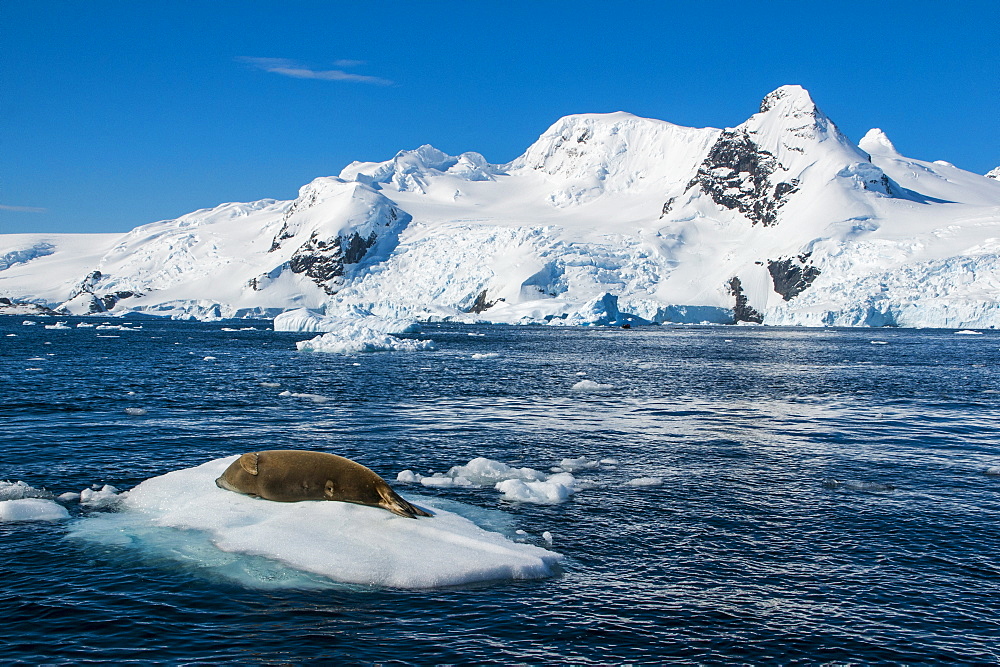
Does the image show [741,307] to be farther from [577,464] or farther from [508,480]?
[508,480]

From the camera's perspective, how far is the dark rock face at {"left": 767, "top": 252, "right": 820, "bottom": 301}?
142m

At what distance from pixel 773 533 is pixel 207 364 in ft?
123

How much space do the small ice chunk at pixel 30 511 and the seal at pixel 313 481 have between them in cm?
253

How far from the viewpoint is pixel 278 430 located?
785 inches

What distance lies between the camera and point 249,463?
37.8ft

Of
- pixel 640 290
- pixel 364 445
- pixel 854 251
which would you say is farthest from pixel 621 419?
pixel 640 290

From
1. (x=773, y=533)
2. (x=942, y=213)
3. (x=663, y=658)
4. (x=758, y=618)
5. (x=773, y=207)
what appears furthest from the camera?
(x=773, y=207)

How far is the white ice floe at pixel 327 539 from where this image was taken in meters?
9.06

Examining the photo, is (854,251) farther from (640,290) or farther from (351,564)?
(351,564)

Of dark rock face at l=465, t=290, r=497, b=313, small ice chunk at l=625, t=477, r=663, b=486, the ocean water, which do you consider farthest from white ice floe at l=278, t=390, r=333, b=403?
dark rock face at l=465, t=290, r=497, b=313

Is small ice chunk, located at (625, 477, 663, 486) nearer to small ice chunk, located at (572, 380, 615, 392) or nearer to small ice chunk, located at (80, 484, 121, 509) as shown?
small ice chunk, located at (80, 484, 121, 509)

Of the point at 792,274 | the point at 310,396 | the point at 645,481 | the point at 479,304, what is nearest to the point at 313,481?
the point at 645,481

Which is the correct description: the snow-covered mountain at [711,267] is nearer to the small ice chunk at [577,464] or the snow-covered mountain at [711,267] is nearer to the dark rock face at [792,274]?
the dark rock face at [792,274]

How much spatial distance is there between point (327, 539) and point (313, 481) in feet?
4.83
